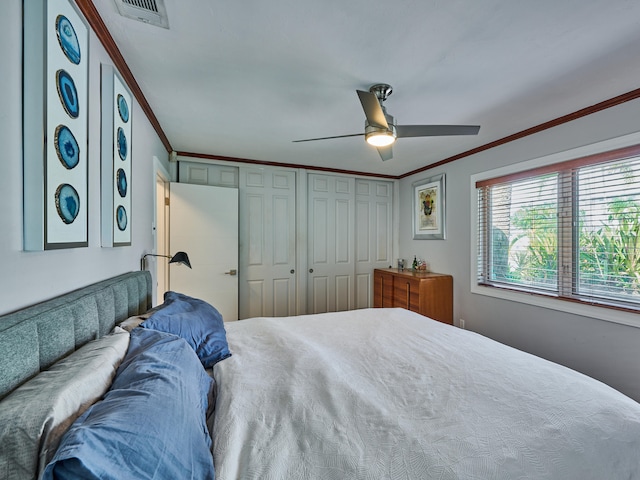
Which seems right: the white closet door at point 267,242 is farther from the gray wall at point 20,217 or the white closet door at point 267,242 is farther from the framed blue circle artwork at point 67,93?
the framed blue circle artwork at point 67,93

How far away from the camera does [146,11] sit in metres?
1.33

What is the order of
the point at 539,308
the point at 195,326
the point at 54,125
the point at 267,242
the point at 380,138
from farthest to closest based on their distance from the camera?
the point at 267,242
the point at 539,308
the point at 380,138
the point at 195,326
the point at 54,125

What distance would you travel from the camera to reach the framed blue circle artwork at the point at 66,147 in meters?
1.01

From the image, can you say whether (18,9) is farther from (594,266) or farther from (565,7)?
(594,266)

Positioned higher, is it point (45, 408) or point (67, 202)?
point (67, 202)

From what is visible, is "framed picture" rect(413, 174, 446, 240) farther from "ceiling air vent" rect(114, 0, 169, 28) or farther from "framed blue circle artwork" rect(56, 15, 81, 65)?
"framed blue circle artwork" rect(56, 15, 81, 65)

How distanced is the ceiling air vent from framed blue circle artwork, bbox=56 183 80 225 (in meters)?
0.87

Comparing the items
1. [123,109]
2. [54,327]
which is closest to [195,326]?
[54,327]

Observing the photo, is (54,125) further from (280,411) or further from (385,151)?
(385,151)

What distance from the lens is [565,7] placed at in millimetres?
1294

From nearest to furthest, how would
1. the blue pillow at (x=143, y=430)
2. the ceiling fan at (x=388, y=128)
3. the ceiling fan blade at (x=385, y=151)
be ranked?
the blue pillow at (x=143, y=430) → the ceiling fan at (x=388, y=128) → the ceiling fan blade at (x=385, y=151)

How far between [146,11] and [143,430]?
1.68 m

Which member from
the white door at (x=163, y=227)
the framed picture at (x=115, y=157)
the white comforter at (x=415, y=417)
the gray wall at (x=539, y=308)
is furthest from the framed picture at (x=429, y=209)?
the framed picture at (x=115, y=157)

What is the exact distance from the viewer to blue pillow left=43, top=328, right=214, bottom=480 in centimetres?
55
